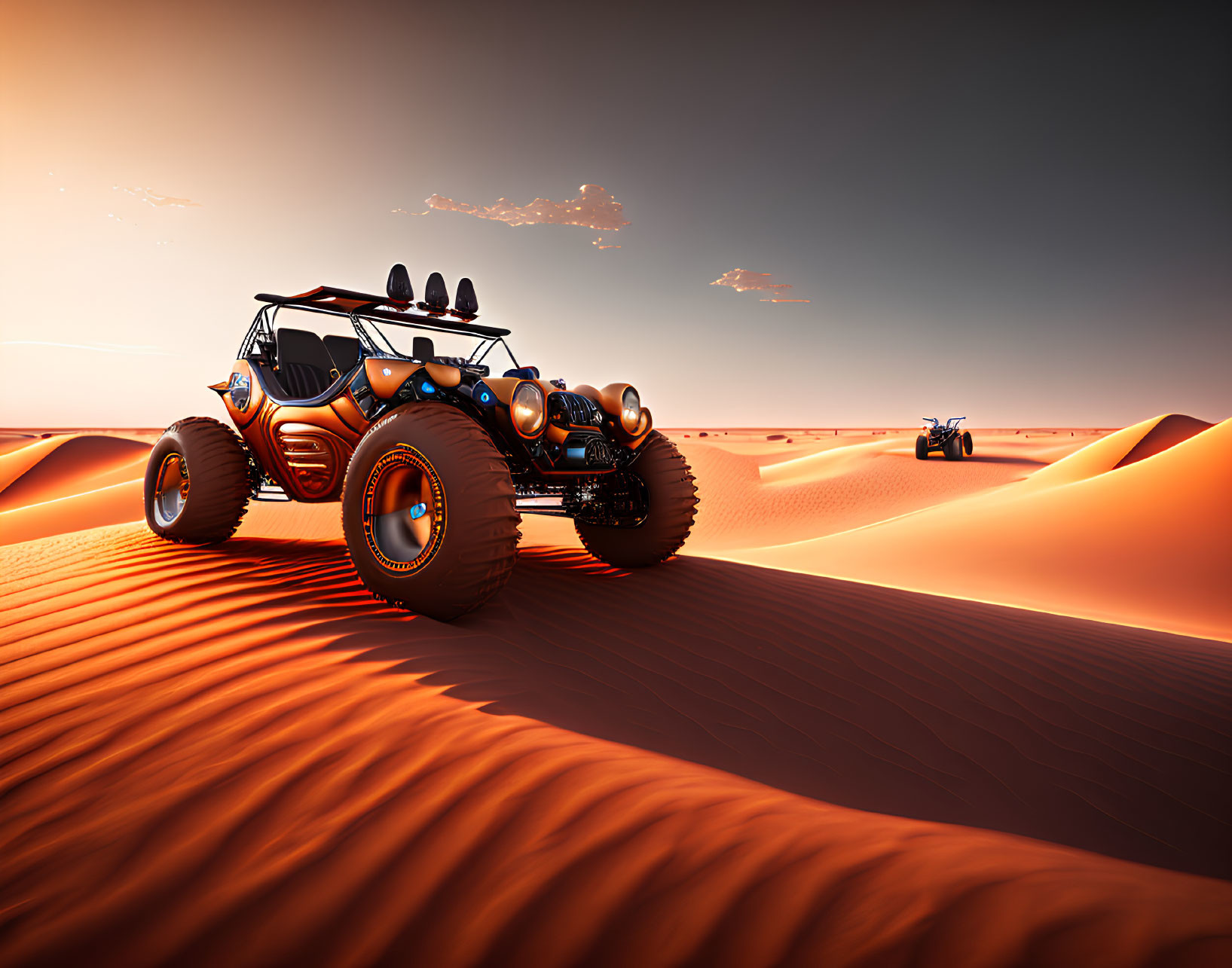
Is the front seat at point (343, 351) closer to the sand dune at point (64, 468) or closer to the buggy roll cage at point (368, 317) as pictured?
the buggy roll cage at point (368, 317)

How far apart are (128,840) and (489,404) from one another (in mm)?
2733

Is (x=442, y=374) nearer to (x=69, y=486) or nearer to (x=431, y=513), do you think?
(x=431, y=513)

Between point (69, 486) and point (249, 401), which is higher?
point (249, 401)

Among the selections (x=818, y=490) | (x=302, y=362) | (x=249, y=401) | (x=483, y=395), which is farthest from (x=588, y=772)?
(x=818, y=490)

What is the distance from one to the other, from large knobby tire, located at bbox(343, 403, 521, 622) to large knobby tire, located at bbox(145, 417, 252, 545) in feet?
7.30

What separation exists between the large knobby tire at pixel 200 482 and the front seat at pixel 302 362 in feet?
2.16

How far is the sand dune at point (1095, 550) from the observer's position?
7113 millimetres

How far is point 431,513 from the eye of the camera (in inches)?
A: 127

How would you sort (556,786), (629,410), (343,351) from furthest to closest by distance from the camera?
(343,351)
(629,410)
(556,786)

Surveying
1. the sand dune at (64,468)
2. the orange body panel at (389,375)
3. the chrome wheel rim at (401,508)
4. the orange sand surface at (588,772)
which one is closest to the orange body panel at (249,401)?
the orange sand surface at (588,772)

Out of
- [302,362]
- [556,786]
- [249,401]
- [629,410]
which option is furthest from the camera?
[302,362]

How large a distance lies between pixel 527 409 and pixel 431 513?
3.22 ft

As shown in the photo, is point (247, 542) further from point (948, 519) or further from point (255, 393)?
point (948, 519)

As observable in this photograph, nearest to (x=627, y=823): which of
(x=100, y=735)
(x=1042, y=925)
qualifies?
(x=1042, y=925)
